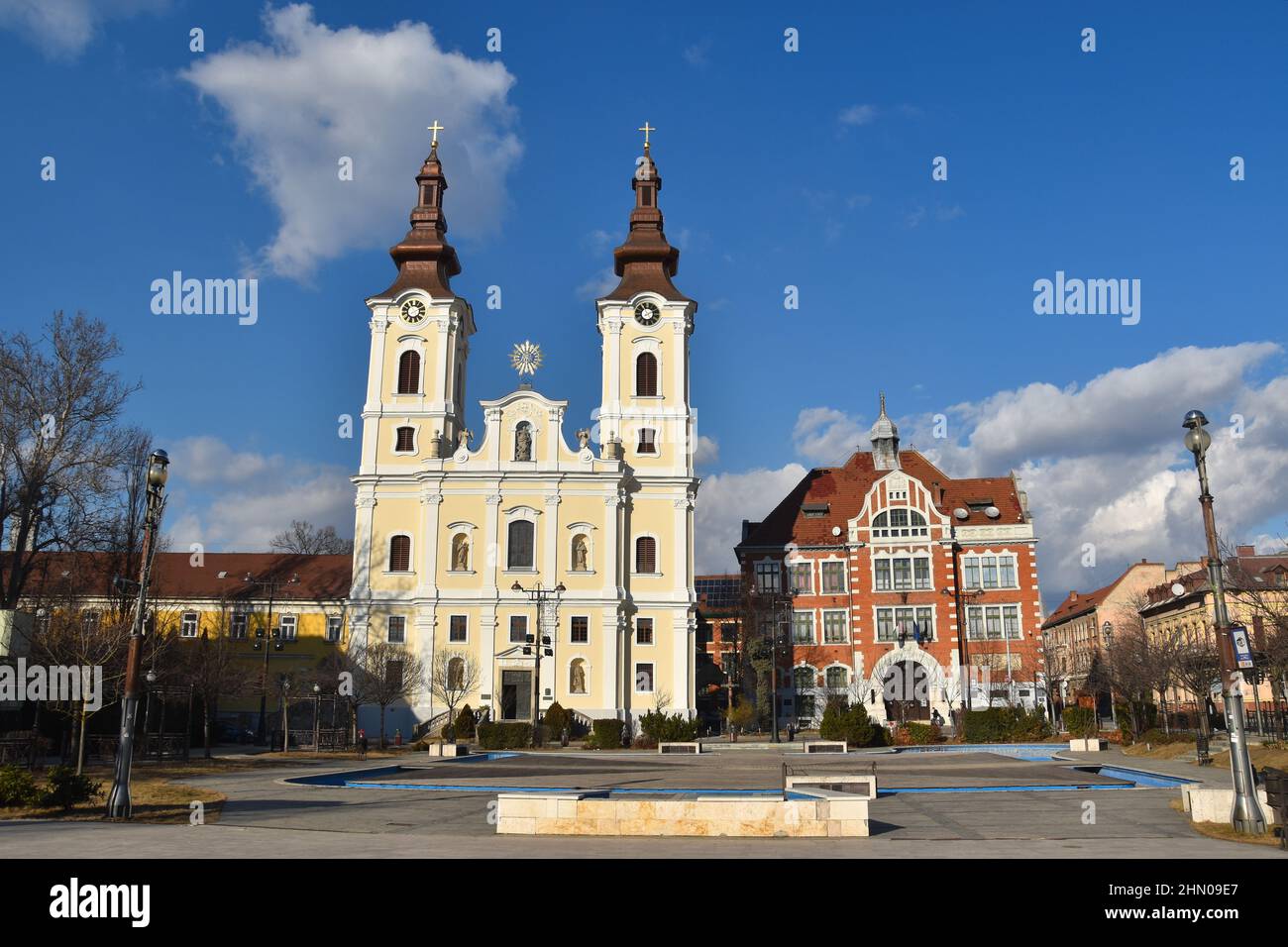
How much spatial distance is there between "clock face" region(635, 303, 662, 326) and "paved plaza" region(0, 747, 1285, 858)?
34.3 metres

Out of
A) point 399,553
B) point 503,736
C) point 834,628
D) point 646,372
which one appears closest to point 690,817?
point 503,736

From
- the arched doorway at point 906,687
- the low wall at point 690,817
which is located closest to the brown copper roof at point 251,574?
the arched doorway at point 906,687

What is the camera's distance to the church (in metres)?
53.8

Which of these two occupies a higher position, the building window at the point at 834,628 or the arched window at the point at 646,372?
the arched window at the point at 646,372

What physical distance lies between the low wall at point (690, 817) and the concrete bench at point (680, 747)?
26.1m

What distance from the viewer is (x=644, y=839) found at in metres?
13.5

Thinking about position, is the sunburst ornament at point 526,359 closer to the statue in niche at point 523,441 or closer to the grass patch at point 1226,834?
the statue in niche at point 523,441

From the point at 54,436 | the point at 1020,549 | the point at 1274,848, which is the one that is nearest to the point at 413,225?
the point at 54,436

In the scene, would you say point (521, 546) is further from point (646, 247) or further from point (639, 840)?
point (639, 840)

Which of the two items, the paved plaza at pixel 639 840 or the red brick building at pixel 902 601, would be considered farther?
the red brick building at pixel 902 601

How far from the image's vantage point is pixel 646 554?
57.2 metres

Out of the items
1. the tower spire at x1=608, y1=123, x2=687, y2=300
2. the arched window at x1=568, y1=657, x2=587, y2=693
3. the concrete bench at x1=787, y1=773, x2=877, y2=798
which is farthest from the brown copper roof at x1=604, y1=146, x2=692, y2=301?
the concrete bench at x1=787, y1=773, x2=877, y2=798

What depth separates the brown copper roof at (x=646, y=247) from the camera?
198ft
